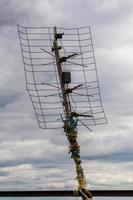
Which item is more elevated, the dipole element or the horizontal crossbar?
the dipole element

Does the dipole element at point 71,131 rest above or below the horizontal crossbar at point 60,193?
above

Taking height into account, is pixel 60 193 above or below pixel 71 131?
below

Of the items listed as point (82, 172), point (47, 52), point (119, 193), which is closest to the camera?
point (82, 172)

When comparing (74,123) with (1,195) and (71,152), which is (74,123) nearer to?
(71,152)

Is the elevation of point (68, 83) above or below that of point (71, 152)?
above

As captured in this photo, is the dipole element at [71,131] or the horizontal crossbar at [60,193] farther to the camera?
the horizontal crossbar at [60,193]

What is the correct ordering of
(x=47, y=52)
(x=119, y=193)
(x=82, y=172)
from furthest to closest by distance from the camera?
1. (x=119, y=193)
2. (x=47, y=52)
3. (x=82, y=172)

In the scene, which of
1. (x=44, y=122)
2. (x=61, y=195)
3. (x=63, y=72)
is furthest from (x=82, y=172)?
(x=61, y=195)

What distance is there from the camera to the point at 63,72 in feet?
88.7

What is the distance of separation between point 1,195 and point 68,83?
11568 mm

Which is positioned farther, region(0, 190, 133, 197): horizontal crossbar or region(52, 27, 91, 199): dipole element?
region(0, 190, 133, 197): horizontal crossbar

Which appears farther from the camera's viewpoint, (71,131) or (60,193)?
(60,193)

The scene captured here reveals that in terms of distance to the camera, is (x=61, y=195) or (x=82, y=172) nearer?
(x=82, y=172)

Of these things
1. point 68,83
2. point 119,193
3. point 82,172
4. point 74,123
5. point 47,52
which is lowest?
point 119,193
